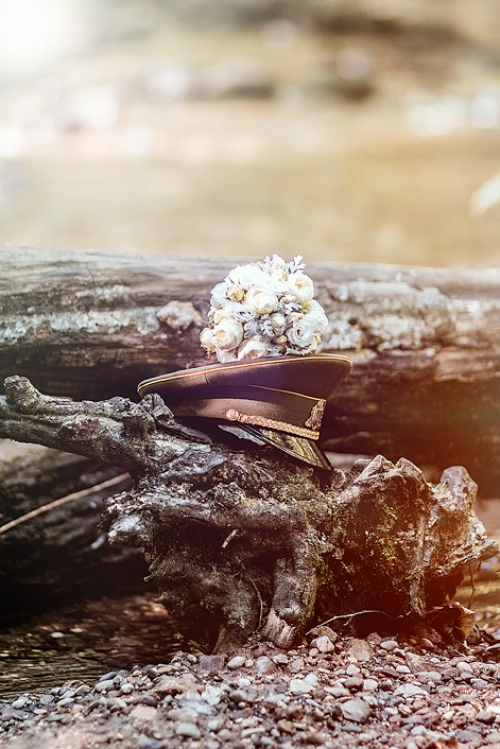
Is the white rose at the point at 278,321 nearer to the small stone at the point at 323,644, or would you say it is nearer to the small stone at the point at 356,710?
the small stone at the point at 323,644

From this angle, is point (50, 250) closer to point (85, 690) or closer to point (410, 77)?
point (85, 690)

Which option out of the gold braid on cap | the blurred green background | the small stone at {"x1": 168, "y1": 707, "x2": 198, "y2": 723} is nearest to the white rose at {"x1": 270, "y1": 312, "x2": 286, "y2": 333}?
the gold braid on cap

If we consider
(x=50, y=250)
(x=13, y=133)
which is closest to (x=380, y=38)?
(x=13, y=133)

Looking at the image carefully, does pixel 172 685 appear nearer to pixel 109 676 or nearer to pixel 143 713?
pixel 143 713

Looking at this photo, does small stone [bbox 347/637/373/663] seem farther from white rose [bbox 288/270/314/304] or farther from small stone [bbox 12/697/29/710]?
white rose [bbox 288/270/314/304]

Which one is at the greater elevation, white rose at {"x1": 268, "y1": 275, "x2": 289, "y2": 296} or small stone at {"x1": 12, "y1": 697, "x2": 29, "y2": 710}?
white rose at {"x1": 268, "y1": 275, "x2": 289, "y2": 296}

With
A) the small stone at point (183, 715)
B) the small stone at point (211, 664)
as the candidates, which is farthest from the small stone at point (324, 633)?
the small stone at point (183, 715)
